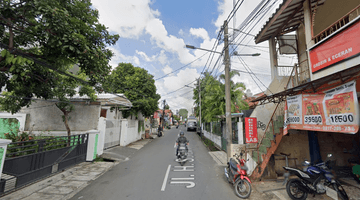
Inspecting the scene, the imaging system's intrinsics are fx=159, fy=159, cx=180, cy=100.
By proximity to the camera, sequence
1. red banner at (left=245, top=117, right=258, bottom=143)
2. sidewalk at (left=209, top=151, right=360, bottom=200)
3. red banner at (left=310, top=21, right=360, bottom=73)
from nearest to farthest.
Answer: red banner at (left=310, top=21, right=360, bottom=73) → sidewalk at (left=209, top=151, right=360, bottom=200) → red banner at (left=245, top=117, right=258, bottom=143)

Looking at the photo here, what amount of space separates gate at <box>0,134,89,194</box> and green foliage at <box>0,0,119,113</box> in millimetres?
2023

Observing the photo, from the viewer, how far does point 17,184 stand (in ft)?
16.2

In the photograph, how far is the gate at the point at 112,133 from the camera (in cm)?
1188

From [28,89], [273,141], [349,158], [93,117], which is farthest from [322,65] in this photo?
[93,117]

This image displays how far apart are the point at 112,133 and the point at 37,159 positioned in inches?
274

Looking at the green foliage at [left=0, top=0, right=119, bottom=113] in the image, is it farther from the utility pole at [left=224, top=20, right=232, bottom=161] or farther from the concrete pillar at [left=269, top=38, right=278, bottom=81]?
the concrete pillar at [left=269, top=38, right=278, bottom=81]

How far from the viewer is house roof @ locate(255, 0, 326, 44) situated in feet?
19.2

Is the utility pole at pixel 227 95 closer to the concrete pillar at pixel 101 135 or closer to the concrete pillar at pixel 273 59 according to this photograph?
the concrete pillar at pixel 273 59

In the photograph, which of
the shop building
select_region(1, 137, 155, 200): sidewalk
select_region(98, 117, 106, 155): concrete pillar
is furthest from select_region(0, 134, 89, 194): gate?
the shop building

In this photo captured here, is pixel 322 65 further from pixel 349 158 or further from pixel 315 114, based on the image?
pixel 349 158

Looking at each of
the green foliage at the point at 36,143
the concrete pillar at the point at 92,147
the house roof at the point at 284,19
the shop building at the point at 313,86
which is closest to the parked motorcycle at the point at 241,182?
the shop building at the point at 313,86

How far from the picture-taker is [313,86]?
4.70 meters

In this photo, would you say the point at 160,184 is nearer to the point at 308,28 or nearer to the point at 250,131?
the point at 250,131

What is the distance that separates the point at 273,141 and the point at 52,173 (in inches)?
348
